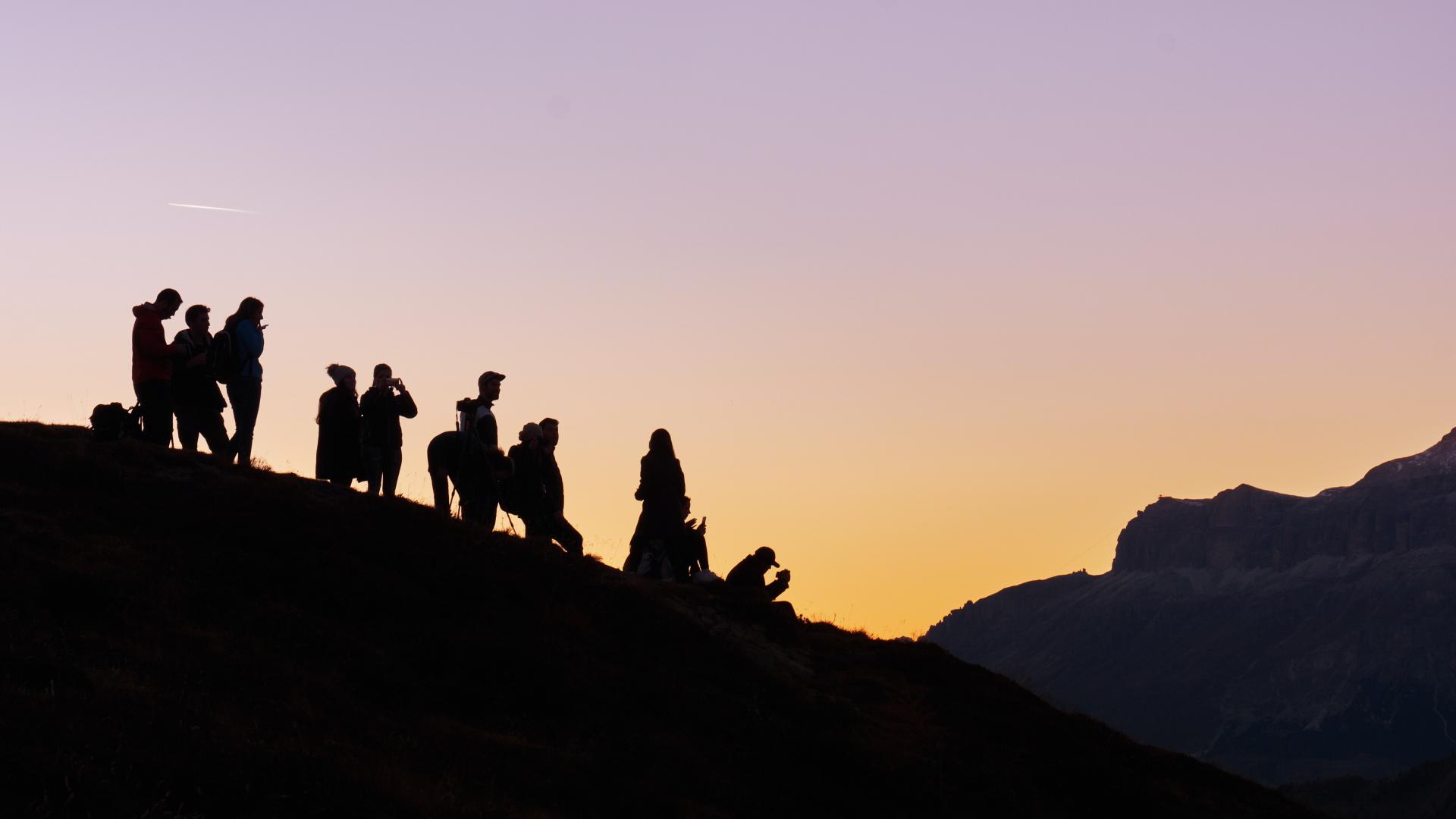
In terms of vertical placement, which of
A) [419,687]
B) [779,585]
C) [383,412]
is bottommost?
[419,687]

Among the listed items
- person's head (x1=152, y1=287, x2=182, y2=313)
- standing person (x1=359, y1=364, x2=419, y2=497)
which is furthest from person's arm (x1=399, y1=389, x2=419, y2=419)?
person's head (x1=152, y1=287, x2=182, y2=313)

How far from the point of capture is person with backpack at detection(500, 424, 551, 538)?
20828mm

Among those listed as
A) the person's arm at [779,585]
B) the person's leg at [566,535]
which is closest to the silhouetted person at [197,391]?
the person's leg at [566,535]

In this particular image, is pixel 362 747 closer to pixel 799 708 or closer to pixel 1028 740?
pixel 799 708

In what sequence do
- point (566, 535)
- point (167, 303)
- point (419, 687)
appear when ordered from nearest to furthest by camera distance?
point (419, 687) < point (167, 303) < point (566, 535)

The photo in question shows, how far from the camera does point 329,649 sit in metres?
14.2

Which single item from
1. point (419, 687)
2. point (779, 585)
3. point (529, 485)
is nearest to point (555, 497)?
point (529, 485)

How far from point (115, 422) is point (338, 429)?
2771 millimetres

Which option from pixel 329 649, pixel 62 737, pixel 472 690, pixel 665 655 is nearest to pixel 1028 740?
pixel 665 655

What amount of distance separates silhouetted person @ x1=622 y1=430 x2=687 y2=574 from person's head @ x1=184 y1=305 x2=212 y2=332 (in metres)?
6.30

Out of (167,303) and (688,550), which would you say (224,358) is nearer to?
(167,303)

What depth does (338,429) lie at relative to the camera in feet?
64.7

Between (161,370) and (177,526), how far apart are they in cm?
318

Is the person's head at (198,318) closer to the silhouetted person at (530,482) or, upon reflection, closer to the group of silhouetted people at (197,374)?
the group of silhouetted people at (197,374)
